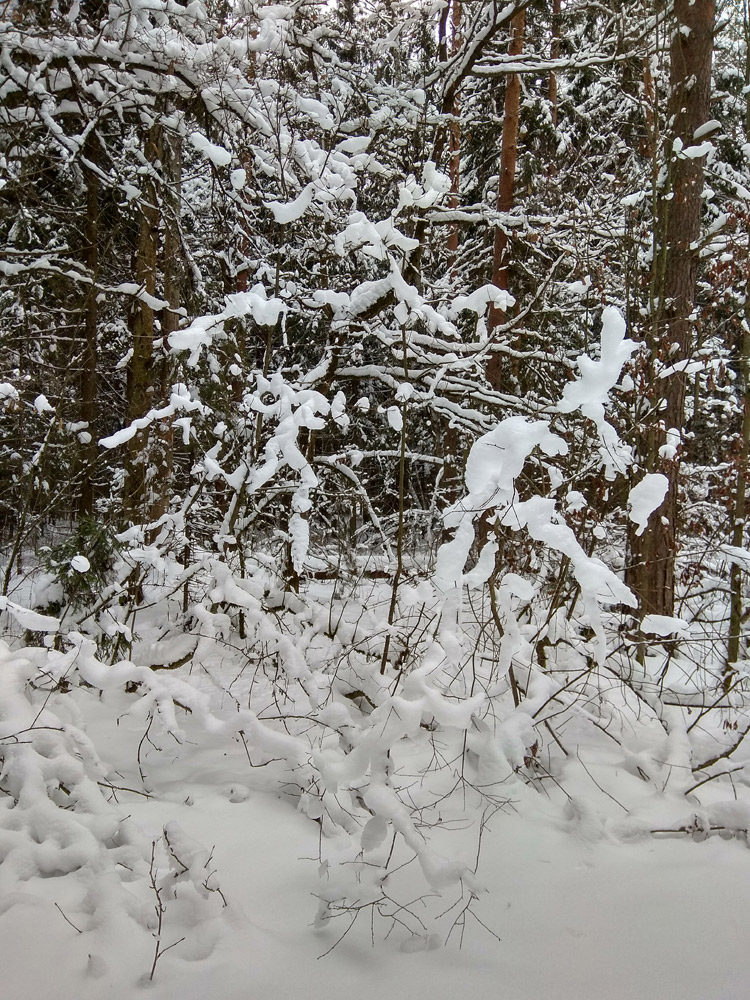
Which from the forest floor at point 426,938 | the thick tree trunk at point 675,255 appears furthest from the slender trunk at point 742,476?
the forest floor at point 426,938

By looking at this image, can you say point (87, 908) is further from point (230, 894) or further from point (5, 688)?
point (5, 688)

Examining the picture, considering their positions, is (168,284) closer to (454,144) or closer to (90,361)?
(90,361)

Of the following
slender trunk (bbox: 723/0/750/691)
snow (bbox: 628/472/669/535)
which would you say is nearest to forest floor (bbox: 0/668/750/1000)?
snow (bbox: 628/472/669/535)

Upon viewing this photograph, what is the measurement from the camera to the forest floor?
79.4 inches

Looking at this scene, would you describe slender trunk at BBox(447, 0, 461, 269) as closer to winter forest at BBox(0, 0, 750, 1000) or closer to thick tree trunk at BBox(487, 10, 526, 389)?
winter forest at BBox(0, 0, 750, 1000)

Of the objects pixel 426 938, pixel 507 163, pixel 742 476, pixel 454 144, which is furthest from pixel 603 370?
pixel 454 144

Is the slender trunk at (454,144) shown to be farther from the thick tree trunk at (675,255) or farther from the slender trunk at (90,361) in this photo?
the slender trunk at (90,361)

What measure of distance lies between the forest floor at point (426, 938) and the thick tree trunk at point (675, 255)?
7.14 ft

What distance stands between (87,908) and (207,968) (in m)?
0.51

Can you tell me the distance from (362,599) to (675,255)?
11.9 feet

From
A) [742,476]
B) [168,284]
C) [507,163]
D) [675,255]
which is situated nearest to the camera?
[742,476]

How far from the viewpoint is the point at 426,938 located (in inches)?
87.7

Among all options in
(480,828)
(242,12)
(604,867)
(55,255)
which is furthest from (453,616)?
(55,255)

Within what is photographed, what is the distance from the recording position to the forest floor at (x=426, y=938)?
202cm
